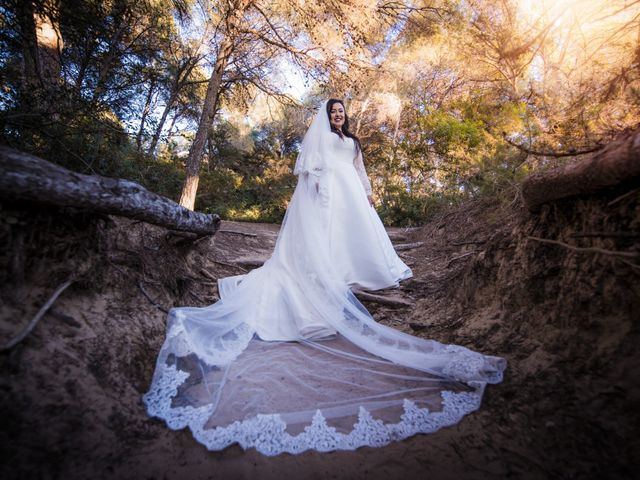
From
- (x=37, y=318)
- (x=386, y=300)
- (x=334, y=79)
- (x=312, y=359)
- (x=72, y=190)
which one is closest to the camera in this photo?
(x=37, y=318)

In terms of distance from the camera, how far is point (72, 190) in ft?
5.78

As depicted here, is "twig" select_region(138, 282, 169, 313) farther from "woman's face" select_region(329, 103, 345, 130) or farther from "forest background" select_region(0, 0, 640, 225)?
"woman's face" select_region(329, 103, 345, 130)

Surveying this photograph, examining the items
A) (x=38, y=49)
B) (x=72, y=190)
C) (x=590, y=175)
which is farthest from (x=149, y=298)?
(x=38, y=49)

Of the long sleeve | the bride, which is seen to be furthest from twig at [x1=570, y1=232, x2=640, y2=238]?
the long sleeve

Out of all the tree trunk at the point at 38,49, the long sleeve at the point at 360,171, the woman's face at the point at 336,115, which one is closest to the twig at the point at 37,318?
the tree trunk at the point at 38,49

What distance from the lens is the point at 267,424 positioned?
1666 millimetres

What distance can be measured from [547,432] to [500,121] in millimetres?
7934

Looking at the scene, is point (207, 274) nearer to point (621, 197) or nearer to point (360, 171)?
point (360, 171)

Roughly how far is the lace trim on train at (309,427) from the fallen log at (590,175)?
1367 mm

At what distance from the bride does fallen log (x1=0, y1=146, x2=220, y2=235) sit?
A: 874 mm

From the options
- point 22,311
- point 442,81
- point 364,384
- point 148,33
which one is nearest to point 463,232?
point 364,384

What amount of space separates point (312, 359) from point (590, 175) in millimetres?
2217

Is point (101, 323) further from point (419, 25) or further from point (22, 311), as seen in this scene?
point (419, 25)

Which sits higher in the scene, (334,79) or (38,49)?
(334,79)
